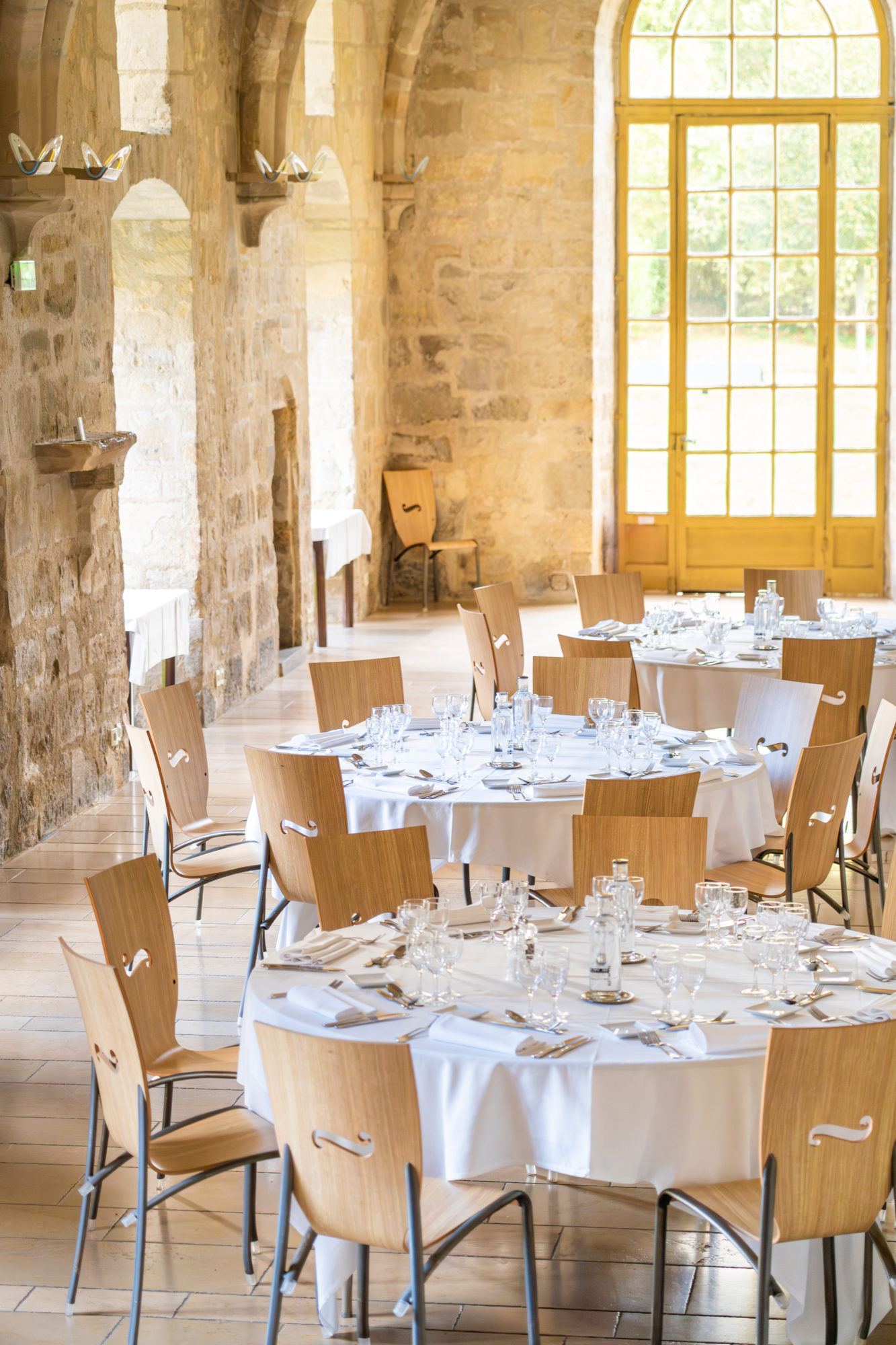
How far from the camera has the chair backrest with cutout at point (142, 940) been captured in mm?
3314

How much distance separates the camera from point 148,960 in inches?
134

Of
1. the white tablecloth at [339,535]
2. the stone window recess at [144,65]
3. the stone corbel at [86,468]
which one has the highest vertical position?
the stone window recess at [144,65]

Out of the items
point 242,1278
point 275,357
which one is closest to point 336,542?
point 275,357

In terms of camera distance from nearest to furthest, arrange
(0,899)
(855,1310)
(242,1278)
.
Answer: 1. (855,1310)
2. (242,1278)
3. (0,899)

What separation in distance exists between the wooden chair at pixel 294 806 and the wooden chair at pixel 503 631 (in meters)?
2.84

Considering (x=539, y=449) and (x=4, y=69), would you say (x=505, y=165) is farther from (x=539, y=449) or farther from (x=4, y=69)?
(x=4, y=69)

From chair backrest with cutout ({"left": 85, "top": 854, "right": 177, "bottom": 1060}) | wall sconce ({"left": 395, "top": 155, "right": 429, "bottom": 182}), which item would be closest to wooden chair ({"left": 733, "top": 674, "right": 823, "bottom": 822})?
chair backrest with cutout ({"left": 85, "top": 854, "right": 177, "bottom": 1060})

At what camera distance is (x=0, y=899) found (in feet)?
19.4

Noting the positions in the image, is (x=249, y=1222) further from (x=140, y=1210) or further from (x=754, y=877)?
(x=754, y=877)

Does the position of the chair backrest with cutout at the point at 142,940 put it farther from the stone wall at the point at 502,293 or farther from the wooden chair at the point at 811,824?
the stone wall at the point at 502,293

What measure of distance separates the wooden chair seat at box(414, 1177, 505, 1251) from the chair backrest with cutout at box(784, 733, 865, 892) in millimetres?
2022

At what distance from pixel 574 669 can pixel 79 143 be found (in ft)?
10.3

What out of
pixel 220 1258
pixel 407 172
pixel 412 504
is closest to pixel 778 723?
pixel 220 1258

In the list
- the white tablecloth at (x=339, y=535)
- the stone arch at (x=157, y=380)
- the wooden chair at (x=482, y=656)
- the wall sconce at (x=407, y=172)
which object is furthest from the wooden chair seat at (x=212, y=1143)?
the wall sconce at (x=407, y=172)
